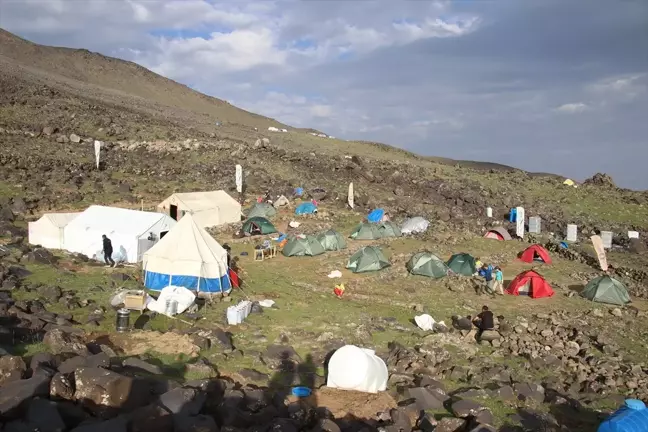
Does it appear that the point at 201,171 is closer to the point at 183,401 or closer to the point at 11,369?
the point at 11,369

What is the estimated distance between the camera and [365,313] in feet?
59.4

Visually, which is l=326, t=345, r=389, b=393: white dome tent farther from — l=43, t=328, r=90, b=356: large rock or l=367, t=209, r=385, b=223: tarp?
l=367, t=209, r=385, b=223: tarp

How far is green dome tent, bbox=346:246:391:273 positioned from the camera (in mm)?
23375

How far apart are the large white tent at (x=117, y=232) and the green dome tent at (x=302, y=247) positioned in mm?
5289

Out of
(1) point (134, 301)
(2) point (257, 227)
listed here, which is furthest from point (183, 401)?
(2) point (257, 227)

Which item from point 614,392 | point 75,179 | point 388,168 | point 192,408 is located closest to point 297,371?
point 192,408

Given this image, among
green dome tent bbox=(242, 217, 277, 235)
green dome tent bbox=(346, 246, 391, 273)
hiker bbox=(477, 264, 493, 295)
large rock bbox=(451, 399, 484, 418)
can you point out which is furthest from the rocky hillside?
large rock bbox=(451, 399, 484, 418)

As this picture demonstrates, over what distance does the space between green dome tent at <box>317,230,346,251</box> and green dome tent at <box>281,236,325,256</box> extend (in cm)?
54

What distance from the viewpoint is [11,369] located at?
8898 millimetres

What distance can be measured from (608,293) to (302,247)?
483 inches

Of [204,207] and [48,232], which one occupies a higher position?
[204,207]

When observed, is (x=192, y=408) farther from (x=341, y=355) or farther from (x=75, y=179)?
(x=75, y=179)

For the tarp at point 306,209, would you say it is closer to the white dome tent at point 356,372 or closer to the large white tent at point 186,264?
the large white tent at point 186,264

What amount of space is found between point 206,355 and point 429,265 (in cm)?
1191
